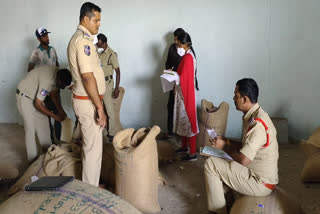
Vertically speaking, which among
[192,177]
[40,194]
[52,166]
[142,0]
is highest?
[142,0]

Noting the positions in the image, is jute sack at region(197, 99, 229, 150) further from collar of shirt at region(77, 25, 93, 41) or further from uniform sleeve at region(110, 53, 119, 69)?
collar of shirt at region(77, 25, 93, 41)

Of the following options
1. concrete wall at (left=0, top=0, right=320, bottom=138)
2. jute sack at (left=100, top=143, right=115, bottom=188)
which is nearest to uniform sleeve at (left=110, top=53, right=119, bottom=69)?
concrete wall at (left=0, top=0, right=320, bottom=138)

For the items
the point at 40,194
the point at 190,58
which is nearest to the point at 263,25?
the point at 190,58

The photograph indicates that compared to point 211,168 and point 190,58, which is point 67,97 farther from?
point 211,168

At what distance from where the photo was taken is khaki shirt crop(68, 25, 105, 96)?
2.20m

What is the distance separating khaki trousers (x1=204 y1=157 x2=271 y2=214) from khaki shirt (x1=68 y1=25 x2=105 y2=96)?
45.0 inches

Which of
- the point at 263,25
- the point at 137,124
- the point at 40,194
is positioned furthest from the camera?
the point at 137,124

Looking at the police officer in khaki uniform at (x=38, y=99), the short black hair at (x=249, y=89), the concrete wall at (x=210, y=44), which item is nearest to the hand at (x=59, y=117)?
the police officer in khaki uniform at (x=38, y=99)

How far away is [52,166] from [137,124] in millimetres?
1970

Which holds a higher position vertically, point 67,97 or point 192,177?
point 67,97

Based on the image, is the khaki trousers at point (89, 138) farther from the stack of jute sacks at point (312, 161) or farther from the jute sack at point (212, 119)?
the stack of jute sacks at point (312, 161)

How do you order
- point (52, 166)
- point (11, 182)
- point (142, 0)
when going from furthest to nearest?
1. point (142, 0)
2. point (11, 182)
3. point (52, 166)

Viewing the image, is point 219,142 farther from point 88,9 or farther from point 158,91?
point 158,91

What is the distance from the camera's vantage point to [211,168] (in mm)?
2180
